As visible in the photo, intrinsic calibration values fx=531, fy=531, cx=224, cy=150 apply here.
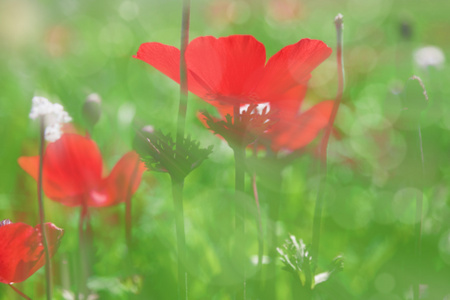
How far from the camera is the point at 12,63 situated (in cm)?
104

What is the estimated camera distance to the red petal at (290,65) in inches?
8.6

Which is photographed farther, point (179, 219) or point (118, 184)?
point (118, 184)

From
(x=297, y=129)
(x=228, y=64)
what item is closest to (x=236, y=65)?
(x=228, y=64)

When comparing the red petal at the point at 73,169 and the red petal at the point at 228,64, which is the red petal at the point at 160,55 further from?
the red petal at the point at 73,169

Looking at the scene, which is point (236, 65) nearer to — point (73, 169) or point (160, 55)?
point (160, 55)

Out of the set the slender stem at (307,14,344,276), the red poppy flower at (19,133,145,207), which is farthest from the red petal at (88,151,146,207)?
the slender stem at (307,14,344,276)

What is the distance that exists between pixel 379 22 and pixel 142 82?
741 millimetres

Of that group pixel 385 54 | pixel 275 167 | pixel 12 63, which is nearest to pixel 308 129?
pixel 275 167

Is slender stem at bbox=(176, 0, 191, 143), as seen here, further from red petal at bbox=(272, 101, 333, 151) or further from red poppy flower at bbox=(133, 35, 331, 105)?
red petal at bbox=(272, 101, 333, 151)

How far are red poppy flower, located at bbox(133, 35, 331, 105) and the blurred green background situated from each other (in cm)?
4

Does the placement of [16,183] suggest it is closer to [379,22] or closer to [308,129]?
[308,129]

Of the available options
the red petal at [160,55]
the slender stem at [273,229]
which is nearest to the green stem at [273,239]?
the slender stem at [273,229]

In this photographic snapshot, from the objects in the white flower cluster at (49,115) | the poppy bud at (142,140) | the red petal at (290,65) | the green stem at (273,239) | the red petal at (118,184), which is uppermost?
the red petal at (290,65)

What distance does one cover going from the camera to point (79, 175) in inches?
12.5
